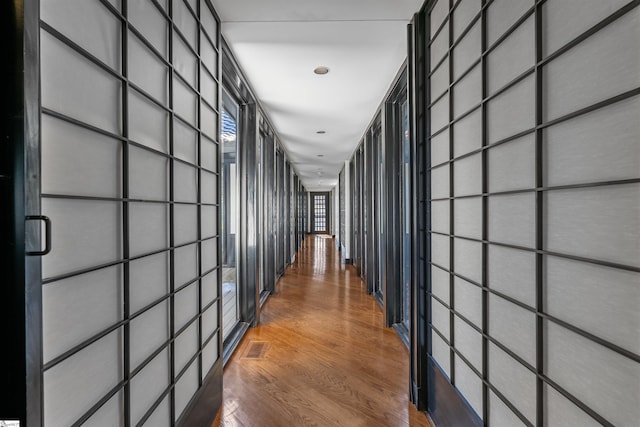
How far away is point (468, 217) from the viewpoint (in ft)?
4.64

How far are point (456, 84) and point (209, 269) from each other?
1.69m

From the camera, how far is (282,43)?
2268 mm

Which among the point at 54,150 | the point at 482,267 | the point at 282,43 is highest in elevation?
the point at 282,43

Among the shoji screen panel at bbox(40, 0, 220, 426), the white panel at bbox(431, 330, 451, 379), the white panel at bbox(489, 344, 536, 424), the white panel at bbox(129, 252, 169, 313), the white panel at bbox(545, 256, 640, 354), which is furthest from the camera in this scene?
the white panel at bbox(431, 330, 451, 379)

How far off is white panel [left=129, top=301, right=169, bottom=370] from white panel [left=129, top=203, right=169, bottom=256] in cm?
24

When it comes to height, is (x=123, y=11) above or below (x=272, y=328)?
above

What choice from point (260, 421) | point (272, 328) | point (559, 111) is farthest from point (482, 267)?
point (272, 328)

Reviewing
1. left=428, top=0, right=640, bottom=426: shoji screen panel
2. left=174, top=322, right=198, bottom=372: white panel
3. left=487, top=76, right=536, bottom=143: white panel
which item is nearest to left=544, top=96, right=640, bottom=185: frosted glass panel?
left=428, top=0, right=640, bottom=426: shoji screen panel

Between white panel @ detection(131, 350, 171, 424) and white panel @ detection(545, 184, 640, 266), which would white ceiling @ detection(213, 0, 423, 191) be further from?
white panel @ detection(131, 350, 171, 424)

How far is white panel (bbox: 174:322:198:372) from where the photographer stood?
1.45m

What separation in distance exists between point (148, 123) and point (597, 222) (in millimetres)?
1450

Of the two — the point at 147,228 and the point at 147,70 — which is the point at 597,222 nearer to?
the point at 147,228

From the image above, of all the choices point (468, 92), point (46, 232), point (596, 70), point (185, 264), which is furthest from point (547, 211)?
point (185, 264)

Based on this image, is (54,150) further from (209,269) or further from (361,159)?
(361,159)
